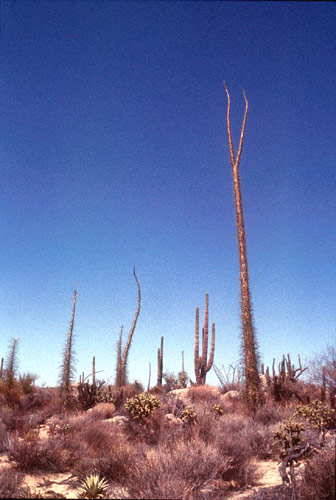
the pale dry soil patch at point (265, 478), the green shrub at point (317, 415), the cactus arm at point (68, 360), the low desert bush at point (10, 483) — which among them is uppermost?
the cactus arm at point (68, 360)

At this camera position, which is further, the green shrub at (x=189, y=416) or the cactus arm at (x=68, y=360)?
the cactus arm at (x=68, y=360)

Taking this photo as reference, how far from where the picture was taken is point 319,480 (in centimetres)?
472

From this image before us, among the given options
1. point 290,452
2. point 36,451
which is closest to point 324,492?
point 290,452

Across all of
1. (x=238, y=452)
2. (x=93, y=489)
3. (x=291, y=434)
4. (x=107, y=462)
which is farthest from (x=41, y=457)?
(x=291, y=434)

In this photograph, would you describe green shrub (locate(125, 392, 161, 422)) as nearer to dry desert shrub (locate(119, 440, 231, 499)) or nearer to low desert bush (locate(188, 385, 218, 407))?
dry desert shrub (locate(119, 440, 231, 499))

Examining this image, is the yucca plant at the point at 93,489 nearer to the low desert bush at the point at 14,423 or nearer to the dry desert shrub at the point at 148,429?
the dry desert shrub at the point at 148,429

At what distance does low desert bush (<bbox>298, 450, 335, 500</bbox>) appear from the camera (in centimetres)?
456

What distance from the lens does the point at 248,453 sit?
7.16 metres

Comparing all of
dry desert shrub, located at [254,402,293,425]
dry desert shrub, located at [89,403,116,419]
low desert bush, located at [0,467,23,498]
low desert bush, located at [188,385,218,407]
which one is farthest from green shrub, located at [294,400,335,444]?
low desert bush, located at [0,467,23,498]

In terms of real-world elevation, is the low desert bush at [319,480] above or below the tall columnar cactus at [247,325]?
below

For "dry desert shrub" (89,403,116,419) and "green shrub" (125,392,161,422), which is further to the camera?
"dry desert shrub" (89,403,116,419)

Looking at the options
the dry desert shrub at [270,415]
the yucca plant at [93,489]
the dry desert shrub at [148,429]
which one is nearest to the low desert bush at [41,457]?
the yucca plant at [93,489]

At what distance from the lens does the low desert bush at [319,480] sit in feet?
15.0

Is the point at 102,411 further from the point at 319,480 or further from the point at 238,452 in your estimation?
the point at 319,480
